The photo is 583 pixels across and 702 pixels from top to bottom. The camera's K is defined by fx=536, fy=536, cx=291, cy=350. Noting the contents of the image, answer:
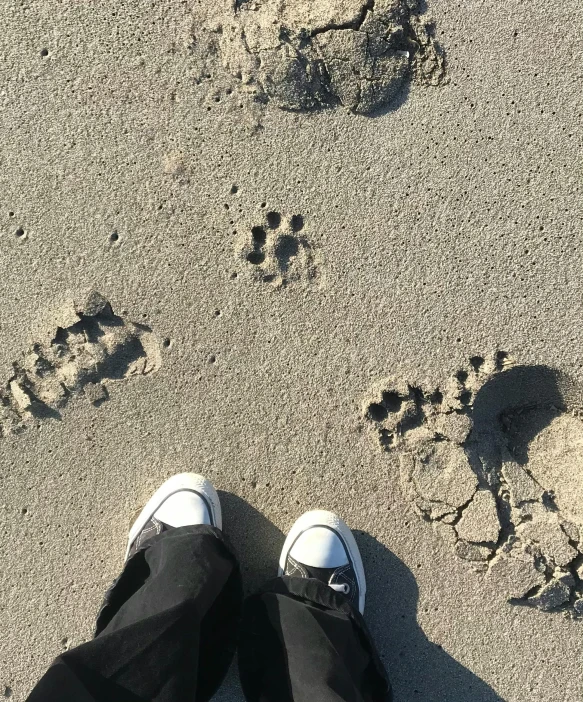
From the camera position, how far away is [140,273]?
1.81 metres

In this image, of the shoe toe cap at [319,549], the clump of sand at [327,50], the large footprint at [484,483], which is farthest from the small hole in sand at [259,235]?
the shoe toe cap at [319,549]

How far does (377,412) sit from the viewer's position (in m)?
1.80

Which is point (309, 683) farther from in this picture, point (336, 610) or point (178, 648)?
point (178, 648)

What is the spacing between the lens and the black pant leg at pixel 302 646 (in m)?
1.58

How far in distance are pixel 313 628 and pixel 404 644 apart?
386 millimetres

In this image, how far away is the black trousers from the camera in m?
1.46

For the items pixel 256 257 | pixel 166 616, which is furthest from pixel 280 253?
pixel 166 616

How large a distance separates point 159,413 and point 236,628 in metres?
0.74

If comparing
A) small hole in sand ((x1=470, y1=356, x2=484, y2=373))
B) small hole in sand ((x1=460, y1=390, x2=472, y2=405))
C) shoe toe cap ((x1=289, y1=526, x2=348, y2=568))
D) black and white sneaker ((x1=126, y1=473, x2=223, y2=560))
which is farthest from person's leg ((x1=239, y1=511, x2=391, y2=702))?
small hole in sand ((x1=470, y1=356, x2=484, y2=373))

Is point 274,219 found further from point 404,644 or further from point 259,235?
point 404,644

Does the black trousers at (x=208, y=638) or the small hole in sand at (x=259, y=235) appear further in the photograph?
the small hole in sand at (x=259, y=235)

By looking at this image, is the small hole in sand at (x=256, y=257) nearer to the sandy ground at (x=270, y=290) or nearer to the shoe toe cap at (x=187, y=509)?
the sandy ground at (x=270, y=290)

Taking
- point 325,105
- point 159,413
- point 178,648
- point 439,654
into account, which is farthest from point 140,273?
point 439,654

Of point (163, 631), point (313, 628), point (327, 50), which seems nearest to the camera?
point (163, 631)
